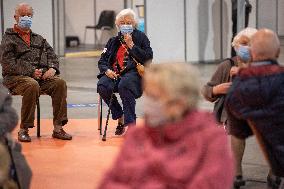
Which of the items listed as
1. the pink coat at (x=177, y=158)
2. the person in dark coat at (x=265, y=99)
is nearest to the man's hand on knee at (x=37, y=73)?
the person in dark coat at (x=265, y=99)

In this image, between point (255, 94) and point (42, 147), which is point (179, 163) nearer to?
point (255, 94)

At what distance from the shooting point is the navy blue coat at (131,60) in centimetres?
700

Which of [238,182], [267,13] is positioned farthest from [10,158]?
[267,13]

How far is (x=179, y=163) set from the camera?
2.92 m

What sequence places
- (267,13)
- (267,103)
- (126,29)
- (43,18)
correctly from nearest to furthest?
(267,103), (126,29), (43,18), (267,13)

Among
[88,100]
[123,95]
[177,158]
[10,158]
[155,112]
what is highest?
[155,112]

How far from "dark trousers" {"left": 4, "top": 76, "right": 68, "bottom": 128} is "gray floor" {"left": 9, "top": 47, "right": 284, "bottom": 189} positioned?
1278 mm

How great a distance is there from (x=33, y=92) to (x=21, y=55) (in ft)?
1.45

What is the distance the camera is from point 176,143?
296cm

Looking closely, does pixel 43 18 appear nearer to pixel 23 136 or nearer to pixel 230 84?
pixel 23 136

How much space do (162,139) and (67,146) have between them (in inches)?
154

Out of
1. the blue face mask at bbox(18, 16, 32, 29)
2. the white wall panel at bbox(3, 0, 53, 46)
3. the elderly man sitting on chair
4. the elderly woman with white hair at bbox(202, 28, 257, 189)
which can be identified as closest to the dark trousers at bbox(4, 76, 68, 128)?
the elderly man sitting on chair

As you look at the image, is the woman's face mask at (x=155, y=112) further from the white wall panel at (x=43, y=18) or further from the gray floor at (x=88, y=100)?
the white wall panel at (x=43, y=18)

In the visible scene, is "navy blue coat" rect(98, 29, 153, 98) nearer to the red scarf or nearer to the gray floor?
the red scarf
